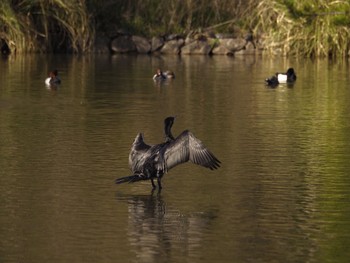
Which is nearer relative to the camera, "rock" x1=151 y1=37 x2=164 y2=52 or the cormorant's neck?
Answer: the cormorant's neck

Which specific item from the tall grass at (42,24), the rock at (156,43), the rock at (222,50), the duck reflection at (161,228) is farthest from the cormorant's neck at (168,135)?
the rock at (156,43)

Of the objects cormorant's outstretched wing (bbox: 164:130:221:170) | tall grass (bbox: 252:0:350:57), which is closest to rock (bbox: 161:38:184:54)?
tall grass (bbox: 252:0:350:57)

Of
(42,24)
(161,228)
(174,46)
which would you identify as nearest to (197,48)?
(174,46)

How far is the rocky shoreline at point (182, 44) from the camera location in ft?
153

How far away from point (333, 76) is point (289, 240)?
22462 millimetres

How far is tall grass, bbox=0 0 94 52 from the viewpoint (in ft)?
141

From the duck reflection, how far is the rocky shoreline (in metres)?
32.8

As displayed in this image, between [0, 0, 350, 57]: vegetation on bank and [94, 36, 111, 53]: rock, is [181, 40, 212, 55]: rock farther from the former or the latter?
[94, 36, 111, 53]: rock

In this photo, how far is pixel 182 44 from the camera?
4716 centimetres

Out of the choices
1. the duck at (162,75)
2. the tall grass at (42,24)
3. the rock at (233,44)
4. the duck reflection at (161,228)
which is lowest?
the duck reflection at (161,228)

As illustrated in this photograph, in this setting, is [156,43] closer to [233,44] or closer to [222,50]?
[222,50]

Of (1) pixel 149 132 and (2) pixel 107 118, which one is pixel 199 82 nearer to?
(2) pixel 107 118

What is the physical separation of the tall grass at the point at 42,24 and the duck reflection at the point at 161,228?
96.9ft

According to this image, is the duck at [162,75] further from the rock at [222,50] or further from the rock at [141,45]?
the rock at [141,45]
